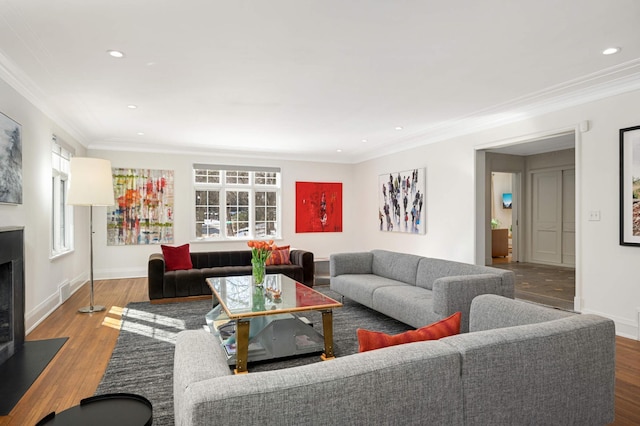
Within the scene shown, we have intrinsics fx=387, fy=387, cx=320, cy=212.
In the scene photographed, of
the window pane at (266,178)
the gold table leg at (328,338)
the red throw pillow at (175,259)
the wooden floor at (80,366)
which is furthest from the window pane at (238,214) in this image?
the gold table leg at (328,338)

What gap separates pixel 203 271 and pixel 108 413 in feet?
13.0

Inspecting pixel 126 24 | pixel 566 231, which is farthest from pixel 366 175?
pixel 126 24

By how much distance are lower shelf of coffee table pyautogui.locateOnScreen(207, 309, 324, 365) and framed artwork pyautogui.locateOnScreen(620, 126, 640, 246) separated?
3.07 m

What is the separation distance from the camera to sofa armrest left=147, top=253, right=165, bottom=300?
5.04m

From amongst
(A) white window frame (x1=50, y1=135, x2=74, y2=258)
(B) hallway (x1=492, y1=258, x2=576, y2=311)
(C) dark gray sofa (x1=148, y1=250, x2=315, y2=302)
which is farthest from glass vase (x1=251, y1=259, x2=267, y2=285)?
(B) hallway (x1=492, y1=258, x2=576, y2=311)

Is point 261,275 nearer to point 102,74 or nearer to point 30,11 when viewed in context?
point 102,74

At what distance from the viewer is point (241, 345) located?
2.85 meters

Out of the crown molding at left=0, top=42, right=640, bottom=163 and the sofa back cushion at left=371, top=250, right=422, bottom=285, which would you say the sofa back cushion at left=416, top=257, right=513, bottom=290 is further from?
the crown molding at left=0, top=42, right=640, bottom=163

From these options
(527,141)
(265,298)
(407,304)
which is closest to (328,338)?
(265,298)

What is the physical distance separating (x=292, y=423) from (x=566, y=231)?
8.81 m

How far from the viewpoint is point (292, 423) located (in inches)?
42.8

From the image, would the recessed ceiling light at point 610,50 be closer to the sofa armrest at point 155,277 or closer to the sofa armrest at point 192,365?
the sofa armrest at point 192,365

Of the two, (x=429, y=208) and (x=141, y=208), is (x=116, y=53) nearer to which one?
(x=141, y=208)

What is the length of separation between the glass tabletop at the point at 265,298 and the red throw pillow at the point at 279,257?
1.56 m
